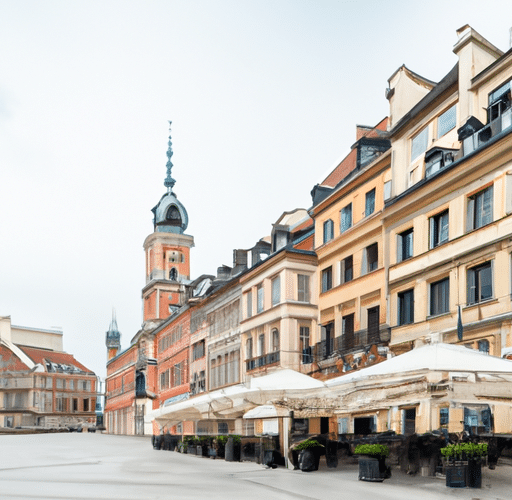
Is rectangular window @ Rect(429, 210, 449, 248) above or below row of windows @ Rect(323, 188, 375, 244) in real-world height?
below

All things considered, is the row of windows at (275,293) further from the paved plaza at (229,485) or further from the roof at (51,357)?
the roof at (51,357)

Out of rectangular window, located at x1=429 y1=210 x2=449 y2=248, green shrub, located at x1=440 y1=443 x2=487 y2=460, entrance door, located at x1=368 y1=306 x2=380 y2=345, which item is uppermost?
rectangular window, located at x1=429 y1=210 x2=449 y2=248

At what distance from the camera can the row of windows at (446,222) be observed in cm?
2462

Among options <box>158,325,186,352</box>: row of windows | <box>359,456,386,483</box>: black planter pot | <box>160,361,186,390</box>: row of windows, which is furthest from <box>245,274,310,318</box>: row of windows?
<box>359,456,386,483</box>: black planter pot

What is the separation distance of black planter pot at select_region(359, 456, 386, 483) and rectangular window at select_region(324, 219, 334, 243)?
1981cm

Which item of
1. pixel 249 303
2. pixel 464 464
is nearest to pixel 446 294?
pixel 464 464

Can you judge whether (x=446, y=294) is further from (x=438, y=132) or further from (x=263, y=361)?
(x=263, y=361)

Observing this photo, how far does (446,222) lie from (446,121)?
11.7ft

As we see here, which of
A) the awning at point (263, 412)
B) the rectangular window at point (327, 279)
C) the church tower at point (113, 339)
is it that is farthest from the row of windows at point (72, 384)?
the awning at point (263, 412)

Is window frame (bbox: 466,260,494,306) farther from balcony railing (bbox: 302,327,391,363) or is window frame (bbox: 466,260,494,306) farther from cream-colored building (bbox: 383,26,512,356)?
balcony railing (bbox: 302,327,391,363)

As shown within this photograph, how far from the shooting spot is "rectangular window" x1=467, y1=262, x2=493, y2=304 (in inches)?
949

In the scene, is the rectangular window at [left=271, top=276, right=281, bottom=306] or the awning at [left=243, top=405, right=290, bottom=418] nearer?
the awning at [left=243, top=405, right=290, bottom=418]

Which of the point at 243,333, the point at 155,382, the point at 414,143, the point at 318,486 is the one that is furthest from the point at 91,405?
the point at 318,486

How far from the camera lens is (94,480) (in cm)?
1833
